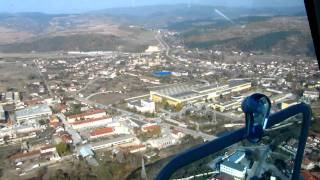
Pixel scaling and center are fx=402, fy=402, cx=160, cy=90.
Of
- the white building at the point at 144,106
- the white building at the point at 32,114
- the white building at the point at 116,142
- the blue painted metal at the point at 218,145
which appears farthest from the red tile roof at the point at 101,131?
the blue painted metal at the point at 218,145

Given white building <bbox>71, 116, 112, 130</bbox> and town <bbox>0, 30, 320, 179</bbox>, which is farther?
white building <bbox>71, 116, 112, 130</bbox>

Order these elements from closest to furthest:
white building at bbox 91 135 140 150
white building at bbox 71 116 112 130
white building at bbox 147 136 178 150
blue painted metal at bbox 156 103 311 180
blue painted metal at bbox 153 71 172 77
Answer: blue painted metal at bbox 156 103 311 180 → white building at bbox 147 136 178 150 → white building at bbox 91 135 140 150 → white building at bbox 71 116 112 130 → blue painted metal at bbox 153 71 172 77

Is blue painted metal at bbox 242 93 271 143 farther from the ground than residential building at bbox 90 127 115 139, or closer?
farther from the ground

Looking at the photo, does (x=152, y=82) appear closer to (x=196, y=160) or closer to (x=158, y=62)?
(x=158, y=62)

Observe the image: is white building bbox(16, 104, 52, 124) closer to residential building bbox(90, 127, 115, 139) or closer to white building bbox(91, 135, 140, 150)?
residential building bbox(90, 127, 115, 139)

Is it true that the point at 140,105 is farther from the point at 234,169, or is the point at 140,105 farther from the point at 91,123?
the point at 234,169

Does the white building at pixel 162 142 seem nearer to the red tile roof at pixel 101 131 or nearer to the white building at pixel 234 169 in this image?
the red tile roof at pixel 101 131

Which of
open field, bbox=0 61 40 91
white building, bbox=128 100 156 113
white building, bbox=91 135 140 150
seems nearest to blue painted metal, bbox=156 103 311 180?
white building, bbox=91 135 140 150
